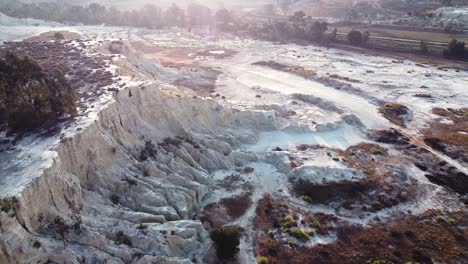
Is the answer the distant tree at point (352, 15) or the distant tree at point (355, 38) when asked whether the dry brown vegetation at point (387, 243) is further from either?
the distant tree at point (352, 15)

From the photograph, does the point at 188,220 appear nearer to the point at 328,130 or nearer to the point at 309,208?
the point at 309,208

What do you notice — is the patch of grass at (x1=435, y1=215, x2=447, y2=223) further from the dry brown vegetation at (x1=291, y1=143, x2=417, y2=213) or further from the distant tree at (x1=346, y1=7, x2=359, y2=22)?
the distant tree at (x1=346, y1=7, x2=359, y2=22)

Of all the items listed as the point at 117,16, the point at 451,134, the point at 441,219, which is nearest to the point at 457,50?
the point at 451,134

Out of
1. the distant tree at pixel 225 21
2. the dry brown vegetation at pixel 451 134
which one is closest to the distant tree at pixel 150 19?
the distant tree at pixel 225 21

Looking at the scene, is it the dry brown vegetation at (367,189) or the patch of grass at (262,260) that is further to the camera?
the dry brown vegetation at (367,189)

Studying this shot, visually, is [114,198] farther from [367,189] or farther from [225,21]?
[225,21]

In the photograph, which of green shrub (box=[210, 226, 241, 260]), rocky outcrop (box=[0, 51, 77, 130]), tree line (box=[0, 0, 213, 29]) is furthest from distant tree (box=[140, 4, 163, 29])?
green shrub (box=[210, 226, 241, 260])
